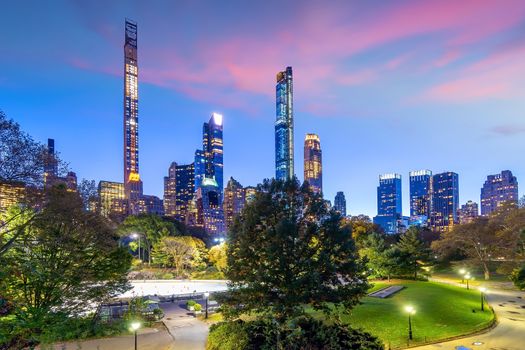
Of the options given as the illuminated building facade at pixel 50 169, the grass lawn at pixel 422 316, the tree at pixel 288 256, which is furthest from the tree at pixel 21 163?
the grass lawn at pixel 422 316

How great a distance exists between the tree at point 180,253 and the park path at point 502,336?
3945 cm

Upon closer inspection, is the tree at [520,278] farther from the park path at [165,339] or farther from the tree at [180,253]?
the tree at [180,253]

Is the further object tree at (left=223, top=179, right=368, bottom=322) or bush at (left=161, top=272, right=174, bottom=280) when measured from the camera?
bush at (left=161, top=272, right=174, bottom=280)

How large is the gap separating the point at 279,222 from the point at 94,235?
972cm

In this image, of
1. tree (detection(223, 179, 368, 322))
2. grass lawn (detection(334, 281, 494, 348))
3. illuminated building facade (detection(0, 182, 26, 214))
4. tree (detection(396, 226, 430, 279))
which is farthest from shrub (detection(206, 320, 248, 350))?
tree (detection(396, 226, 430, 279))

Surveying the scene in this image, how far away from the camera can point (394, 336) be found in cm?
2227

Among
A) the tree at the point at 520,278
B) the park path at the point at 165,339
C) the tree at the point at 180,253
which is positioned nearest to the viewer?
the park path at the point at 165,339

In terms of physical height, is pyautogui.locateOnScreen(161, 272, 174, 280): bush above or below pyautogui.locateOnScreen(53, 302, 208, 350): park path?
below

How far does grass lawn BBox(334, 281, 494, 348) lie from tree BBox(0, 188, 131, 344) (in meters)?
17.3

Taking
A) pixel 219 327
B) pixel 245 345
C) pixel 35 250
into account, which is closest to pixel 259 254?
pixel 245 345

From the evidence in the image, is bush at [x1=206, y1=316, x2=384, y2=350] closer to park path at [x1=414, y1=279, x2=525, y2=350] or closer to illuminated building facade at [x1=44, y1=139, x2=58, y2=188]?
park path at [x1=414, y1=279, x2=525, y2=350]

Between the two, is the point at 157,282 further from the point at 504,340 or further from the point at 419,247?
the point at 504,340

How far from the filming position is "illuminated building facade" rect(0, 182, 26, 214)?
13.7m

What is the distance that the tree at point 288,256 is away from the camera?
56.4 ft
